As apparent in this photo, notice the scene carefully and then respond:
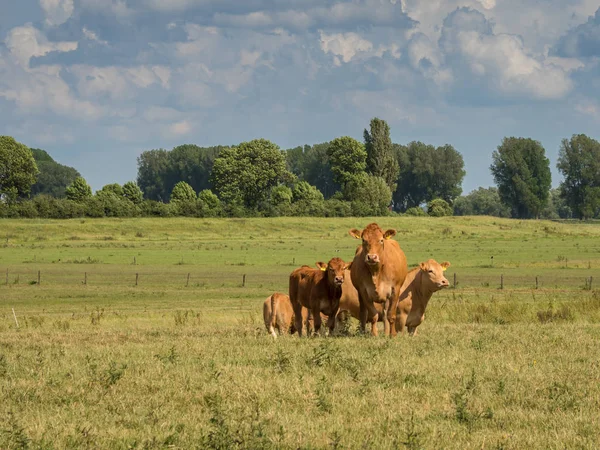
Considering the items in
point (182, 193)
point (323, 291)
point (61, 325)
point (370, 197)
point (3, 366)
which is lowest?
point (61, 325)

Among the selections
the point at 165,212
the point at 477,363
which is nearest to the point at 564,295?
the point at 477,363

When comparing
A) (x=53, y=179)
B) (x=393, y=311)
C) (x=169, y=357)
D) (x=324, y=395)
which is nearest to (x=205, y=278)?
(x=393, y=311)

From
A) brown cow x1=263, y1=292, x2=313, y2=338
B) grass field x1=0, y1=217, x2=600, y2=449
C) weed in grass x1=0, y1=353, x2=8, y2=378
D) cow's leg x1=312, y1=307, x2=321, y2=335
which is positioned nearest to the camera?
grass field x1=0, y1=217, x2=600, y2=449

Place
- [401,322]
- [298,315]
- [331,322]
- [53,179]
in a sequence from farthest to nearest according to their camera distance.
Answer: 1. [53,179]
2. [298,315]
3. [331,322]
4. [401,322]

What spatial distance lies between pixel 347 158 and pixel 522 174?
34240 millimetres

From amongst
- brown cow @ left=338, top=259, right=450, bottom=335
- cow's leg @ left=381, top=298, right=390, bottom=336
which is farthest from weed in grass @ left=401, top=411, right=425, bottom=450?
brown cow @ left=338, top=259, right=450, bottom=335

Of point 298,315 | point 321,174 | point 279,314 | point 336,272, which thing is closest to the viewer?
point 336,272

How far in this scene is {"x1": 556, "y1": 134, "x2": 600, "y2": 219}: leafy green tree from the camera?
5719 inches

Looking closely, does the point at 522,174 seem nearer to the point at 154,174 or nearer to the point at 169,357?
the point at 154,174

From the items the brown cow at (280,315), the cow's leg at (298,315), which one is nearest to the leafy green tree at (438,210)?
the brown cow at (280,315)

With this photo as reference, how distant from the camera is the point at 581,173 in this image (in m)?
147

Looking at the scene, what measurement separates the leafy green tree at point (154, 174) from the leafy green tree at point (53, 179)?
15510 millimetres

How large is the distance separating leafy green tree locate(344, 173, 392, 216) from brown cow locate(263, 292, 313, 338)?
92075mm

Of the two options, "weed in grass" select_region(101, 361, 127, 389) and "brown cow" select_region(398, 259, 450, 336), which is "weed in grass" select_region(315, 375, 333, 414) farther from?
"brown cow" select_region(398, 259, 450, 336)
